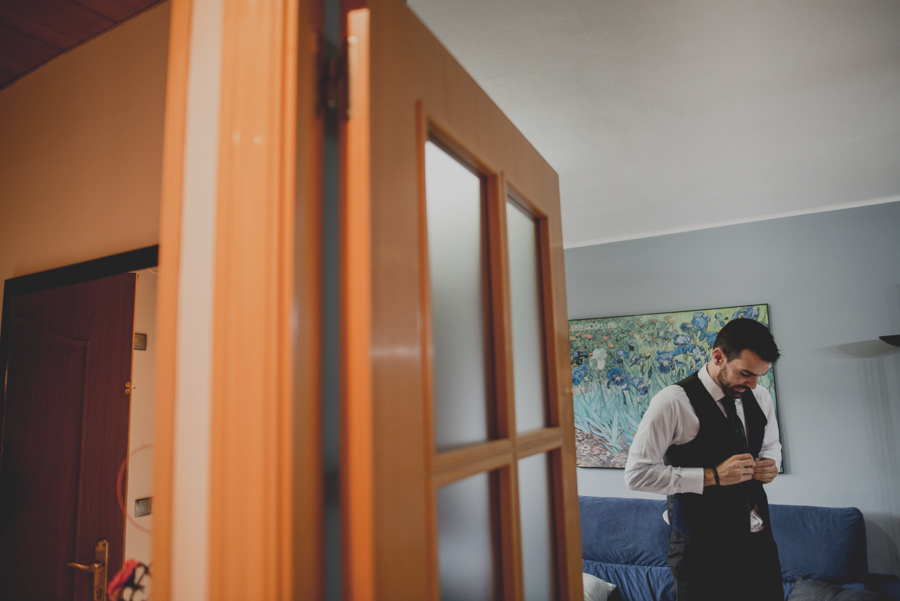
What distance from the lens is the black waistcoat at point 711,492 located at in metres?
2.35

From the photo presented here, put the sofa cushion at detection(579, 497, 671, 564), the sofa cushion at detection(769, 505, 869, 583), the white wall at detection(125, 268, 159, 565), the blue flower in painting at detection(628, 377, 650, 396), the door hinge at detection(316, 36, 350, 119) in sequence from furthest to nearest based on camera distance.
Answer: the blue flower in painting at detection(628, 377, 650, 396) → the sofa cushion at detection(579, 497, 671, 564) → the sofa cushion at detection(769, 505, 869, 583) → the white wall at detection(125, 268, 159, 565) → the door hinge at detection(316, 36, 350, 119)

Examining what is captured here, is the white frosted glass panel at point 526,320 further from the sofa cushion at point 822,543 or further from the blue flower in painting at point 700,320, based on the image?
the blue flower in painting at point 700,320

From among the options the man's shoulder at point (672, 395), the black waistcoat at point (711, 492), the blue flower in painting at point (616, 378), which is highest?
the blue flower in painting at point (616, 378)

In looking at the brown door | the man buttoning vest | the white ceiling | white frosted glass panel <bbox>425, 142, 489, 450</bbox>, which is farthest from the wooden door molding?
the man buttoning vest

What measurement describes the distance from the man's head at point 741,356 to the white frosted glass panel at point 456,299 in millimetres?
1872

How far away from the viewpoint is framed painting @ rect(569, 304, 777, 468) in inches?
153

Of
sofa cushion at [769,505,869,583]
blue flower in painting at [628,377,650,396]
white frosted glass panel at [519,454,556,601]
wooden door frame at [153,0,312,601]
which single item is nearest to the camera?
wooden door frame at [153,0,312,601]

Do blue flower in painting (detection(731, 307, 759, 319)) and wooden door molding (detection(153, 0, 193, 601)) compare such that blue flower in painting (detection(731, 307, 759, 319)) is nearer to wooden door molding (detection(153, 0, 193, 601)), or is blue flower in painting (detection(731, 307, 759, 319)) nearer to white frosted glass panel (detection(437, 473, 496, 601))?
white frosted glass panel (detection(437, 473, 496, 601))

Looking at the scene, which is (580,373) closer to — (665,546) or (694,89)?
(665,546)

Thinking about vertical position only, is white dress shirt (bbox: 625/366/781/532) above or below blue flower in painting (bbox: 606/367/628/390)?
below

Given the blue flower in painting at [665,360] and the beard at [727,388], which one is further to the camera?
the blue flower in painting at [665,360]

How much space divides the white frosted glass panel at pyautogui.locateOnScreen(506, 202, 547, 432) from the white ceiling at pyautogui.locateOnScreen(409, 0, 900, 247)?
739 mm

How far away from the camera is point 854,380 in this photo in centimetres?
344

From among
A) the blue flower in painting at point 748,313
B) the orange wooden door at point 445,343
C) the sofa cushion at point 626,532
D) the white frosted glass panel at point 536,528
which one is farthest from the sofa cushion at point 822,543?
the white frosted glass panel at point 536,528
